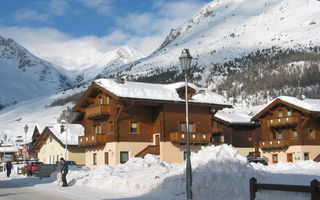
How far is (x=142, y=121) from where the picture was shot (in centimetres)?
4538

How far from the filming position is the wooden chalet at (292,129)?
52531mm

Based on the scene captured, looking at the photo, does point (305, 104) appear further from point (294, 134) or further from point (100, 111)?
point (100, 111)

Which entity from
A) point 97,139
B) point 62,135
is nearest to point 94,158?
point 97,139

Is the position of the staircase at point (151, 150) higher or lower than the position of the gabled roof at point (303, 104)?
lower

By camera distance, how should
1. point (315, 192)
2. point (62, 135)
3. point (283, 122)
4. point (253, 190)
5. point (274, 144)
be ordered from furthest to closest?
1. point (62, 135)
2. point (274, 144)
3. point (283, 122)
4. point (253, 190)
5. point (315, 192)

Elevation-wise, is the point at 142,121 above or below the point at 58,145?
above

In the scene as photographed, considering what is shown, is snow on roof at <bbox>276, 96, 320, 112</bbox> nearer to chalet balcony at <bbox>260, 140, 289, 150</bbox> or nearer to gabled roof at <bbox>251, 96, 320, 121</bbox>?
gabled roof at <bbox>251, 96, 320, 121</bbox>

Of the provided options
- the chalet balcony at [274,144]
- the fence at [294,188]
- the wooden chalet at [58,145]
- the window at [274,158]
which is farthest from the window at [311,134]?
the fence at [294,188]

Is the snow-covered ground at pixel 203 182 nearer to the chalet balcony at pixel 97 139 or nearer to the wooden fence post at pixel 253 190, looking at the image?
the wooden fence post at pixel 253 190

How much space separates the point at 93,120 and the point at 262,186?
1356 inches

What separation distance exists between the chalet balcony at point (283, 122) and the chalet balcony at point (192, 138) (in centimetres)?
1208

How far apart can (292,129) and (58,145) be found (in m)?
31.1

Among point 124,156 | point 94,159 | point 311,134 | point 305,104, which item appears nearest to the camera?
point 124,156

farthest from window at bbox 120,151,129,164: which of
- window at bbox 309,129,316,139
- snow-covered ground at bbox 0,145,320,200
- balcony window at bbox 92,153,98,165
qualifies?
window at bbox 309,129,316,139
